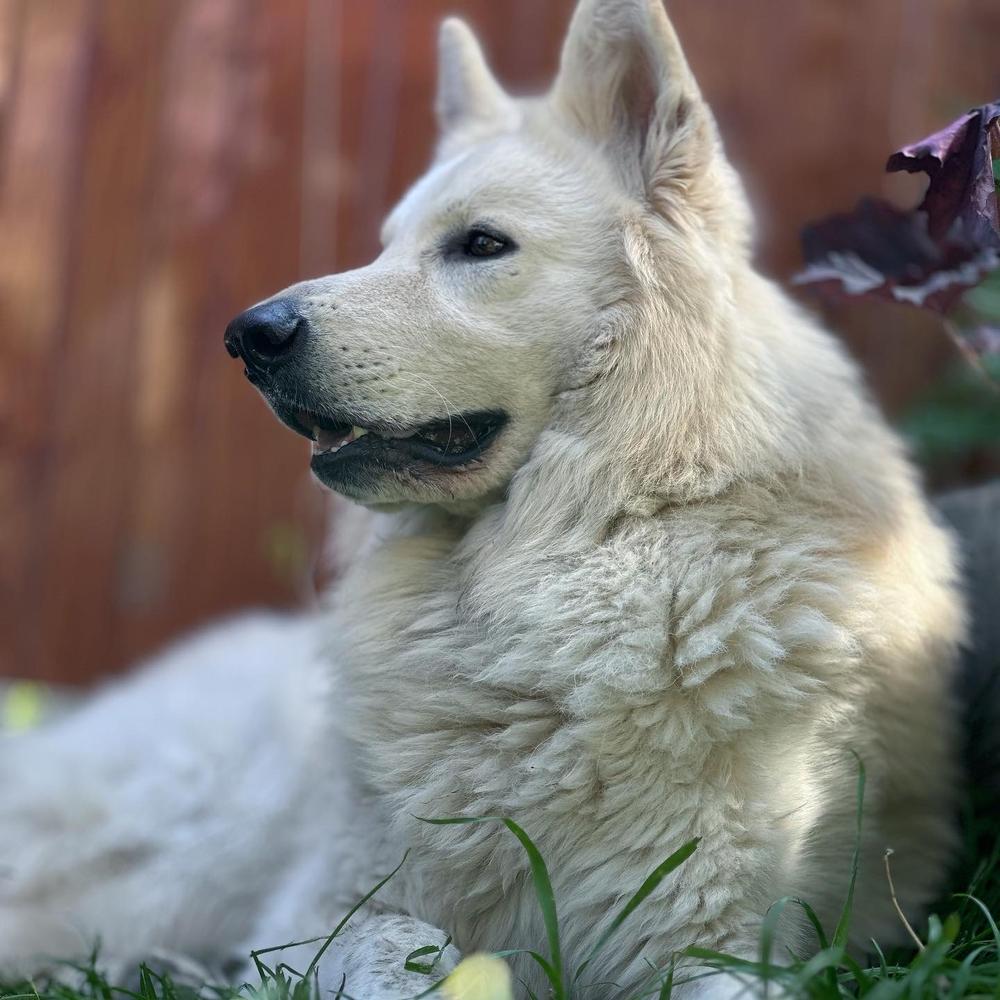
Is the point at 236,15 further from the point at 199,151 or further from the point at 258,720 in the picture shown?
the point at 258,720

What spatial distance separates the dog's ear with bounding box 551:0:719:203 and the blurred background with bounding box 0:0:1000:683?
88.6 inches

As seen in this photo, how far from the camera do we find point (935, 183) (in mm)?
1866

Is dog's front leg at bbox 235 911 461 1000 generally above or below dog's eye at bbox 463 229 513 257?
below

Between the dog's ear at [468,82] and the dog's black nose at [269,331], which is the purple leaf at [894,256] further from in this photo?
the dog's black nose at [269,331]

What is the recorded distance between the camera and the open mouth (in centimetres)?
204

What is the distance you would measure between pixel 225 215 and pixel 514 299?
269 centimetres

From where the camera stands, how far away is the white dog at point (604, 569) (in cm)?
180

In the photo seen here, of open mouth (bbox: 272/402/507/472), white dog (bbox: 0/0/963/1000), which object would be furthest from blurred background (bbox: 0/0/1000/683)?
open mouth (bbox: 272/402/507/472)

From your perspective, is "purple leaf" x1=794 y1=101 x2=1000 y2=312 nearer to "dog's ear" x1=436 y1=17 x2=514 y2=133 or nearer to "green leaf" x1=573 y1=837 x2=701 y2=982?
"dog's ear" x1=436 y1=17 x2=514 y2=133

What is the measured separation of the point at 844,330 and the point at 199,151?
8.82 feet

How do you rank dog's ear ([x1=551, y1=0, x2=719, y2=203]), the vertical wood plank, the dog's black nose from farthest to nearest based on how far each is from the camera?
the vertical wood plank
dog's ear ([x1=551, y1=0, x2=719, y2=203])
the dog's black nose

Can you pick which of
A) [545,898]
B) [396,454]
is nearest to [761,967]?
[545,898]

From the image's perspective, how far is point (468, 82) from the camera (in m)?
2.67

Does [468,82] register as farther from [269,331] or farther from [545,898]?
[545,898]
